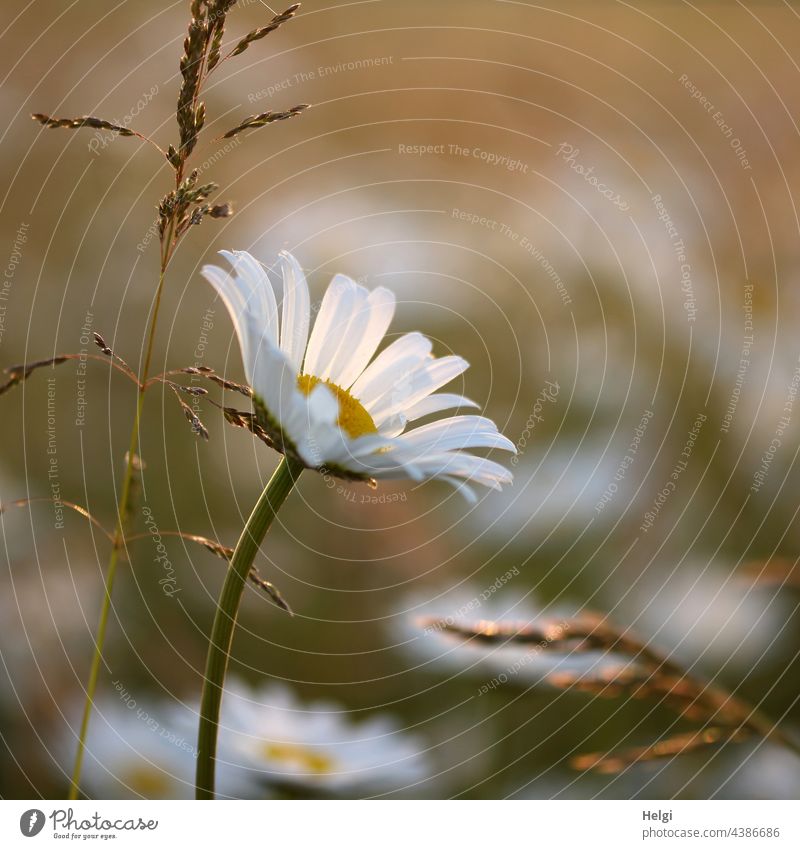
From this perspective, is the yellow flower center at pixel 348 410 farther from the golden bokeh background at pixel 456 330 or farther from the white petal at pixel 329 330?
the golden bokeh background at pixel 456 330

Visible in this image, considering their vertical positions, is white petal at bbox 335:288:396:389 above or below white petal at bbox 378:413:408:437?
above

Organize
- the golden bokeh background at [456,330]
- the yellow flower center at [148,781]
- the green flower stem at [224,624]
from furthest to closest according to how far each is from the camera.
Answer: the golden bokeh background at [456,330], the yellow flower center at [148,781], the green flower stem at [224,624]

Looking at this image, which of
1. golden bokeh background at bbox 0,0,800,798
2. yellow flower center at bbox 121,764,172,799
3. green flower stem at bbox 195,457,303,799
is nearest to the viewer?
green flower stem at bbox 195,457,303,799

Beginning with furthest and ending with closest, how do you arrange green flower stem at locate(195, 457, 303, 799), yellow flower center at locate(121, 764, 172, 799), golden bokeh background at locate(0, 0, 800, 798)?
golden bokeh background at locate(0, 0, 800, 798)
yellow flower center at locate(121, 764, 172, 799)
green flower stem at locate(195, 457, 303, 799)

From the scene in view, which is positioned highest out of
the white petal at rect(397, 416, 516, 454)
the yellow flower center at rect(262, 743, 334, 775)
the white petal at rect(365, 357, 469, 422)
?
the white petal at rect(365, 357, 469, 422)

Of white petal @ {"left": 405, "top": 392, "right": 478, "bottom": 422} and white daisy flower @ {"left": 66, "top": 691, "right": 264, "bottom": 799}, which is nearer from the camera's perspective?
white petal @ {"left": 405, "top": 392, "right": 478, "bottom": 422}

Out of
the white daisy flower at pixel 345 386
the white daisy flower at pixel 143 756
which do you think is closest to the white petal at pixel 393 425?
the white daisy flower at pixel 345 386

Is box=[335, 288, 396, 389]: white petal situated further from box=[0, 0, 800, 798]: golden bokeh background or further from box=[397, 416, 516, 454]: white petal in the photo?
box=[0, 0, 800, 798]: golden bokeh background

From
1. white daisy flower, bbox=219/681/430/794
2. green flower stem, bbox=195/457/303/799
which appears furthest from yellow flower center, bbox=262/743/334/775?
green flower stem, bbox=195/457/303/799
